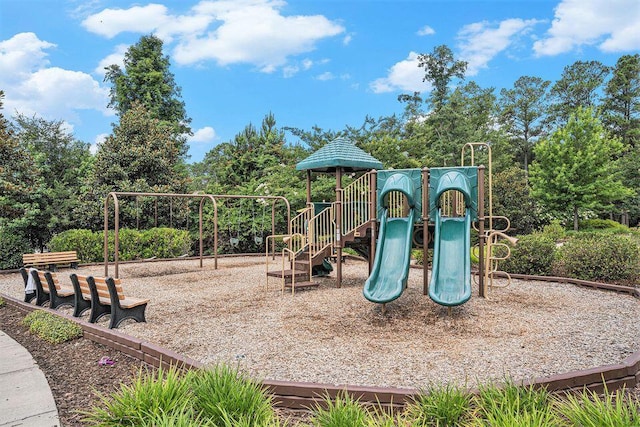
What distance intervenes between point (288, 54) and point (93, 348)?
41.0ft

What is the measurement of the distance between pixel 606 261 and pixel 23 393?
10679 mm

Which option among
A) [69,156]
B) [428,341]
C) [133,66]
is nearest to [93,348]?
[428,341]

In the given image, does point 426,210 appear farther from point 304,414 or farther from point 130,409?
point 130,409

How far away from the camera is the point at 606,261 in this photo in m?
9.53

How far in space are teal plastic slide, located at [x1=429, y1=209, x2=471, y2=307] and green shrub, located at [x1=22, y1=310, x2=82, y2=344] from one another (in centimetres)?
510

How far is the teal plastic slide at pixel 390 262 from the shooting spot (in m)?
6.73

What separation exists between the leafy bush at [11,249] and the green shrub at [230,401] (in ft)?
44.6

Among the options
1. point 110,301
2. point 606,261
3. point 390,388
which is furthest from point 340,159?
point 390,388

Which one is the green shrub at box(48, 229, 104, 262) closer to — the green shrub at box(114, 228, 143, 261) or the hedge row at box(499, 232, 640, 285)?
the green shrub at box(114, 228, 143, 261)

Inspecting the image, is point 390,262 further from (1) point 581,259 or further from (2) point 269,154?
(2) point 269,154

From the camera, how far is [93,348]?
552 cm

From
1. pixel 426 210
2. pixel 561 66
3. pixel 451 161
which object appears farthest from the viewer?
pixel 561 66

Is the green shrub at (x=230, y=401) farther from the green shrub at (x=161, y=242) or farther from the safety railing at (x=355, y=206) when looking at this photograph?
the green shrub at (x=161, y=242)

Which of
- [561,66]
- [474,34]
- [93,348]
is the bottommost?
[93,348]
